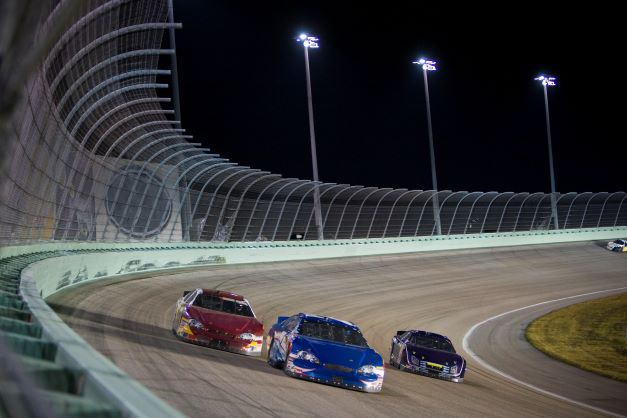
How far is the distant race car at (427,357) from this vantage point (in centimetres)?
1556

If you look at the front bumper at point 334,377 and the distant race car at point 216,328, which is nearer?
the front bumper at point 334,377

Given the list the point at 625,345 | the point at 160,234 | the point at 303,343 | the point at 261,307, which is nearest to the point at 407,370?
the point at 303,343

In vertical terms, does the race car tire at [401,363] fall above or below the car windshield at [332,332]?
below

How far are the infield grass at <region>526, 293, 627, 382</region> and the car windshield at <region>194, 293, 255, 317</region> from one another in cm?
897

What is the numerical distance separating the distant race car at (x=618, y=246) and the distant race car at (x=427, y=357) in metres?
38.6

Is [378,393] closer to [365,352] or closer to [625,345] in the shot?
[365,352]

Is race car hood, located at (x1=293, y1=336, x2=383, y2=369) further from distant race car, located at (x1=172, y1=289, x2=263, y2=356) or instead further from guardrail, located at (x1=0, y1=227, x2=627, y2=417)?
guardrail, located at (x1=0, y1=227, x2=627, y2=417)

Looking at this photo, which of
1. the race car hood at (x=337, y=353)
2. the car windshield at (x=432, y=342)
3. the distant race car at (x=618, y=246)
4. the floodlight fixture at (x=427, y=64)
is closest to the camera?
the race car hood at (x=337, y=353)

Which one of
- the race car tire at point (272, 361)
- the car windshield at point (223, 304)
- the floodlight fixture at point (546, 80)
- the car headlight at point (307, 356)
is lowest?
the race car tire at point (272, 361)

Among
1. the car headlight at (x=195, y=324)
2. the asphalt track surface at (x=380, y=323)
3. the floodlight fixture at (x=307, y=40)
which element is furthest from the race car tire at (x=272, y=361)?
the floodlight fixture at (x=307, y=40)

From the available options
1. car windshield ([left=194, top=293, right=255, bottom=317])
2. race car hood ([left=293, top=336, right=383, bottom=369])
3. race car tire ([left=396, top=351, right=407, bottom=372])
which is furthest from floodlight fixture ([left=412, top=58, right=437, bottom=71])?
race car hood ([left=293, top=336, right=383, bottom=369])

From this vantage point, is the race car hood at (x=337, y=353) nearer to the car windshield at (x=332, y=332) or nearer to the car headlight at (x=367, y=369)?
the car headlight at (x=367, y=369)

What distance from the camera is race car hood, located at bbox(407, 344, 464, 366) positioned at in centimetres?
1565

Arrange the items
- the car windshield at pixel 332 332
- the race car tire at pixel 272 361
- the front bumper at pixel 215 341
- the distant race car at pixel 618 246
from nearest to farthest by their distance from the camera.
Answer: the race car tire at pixel 272 361 → the car windshield at pixel 332 332 → the front bumper at pixel 215 341 → the distant race car at pixel 618 246
